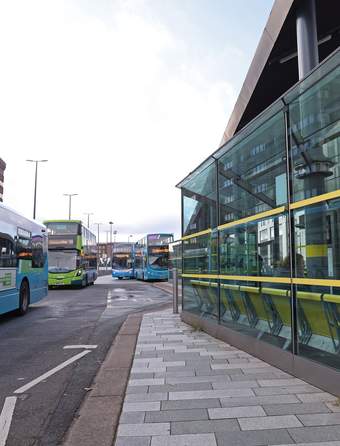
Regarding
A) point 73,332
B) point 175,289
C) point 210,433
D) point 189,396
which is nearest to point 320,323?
point 189,396

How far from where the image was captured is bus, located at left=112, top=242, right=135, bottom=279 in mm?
44219

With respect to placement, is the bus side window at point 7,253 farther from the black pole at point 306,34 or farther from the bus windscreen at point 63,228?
the bus windscreen at point 63,228

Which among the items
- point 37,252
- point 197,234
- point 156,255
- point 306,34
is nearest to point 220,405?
point 197,234

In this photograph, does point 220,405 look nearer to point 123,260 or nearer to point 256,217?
point 256,217

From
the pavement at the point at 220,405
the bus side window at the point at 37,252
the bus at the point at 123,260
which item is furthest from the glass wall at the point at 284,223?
the bus at the point at 123,260

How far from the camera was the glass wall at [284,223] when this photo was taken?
14.9 feet

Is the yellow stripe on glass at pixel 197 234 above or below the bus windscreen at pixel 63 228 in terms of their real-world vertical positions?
below

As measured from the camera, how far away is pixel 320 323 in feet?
15.7

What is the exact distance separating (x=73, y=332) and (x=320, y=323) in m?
6.19

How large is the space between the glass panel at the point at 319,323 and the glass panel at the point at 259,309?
0.29 meters

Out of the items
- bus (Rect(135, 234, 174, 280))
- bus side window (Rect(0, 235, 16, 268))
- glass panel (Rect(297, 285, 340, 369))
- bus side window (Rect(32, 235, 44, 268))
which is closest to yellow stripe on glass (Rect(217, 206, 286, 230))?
glass panel (Rect(297, 285, 340, 369))

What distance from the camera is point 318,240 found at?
→ 4.79 m

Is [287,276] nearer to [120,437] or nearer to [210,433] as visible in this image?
[210,433]

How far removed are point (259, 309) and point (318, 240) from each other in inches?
73.8
